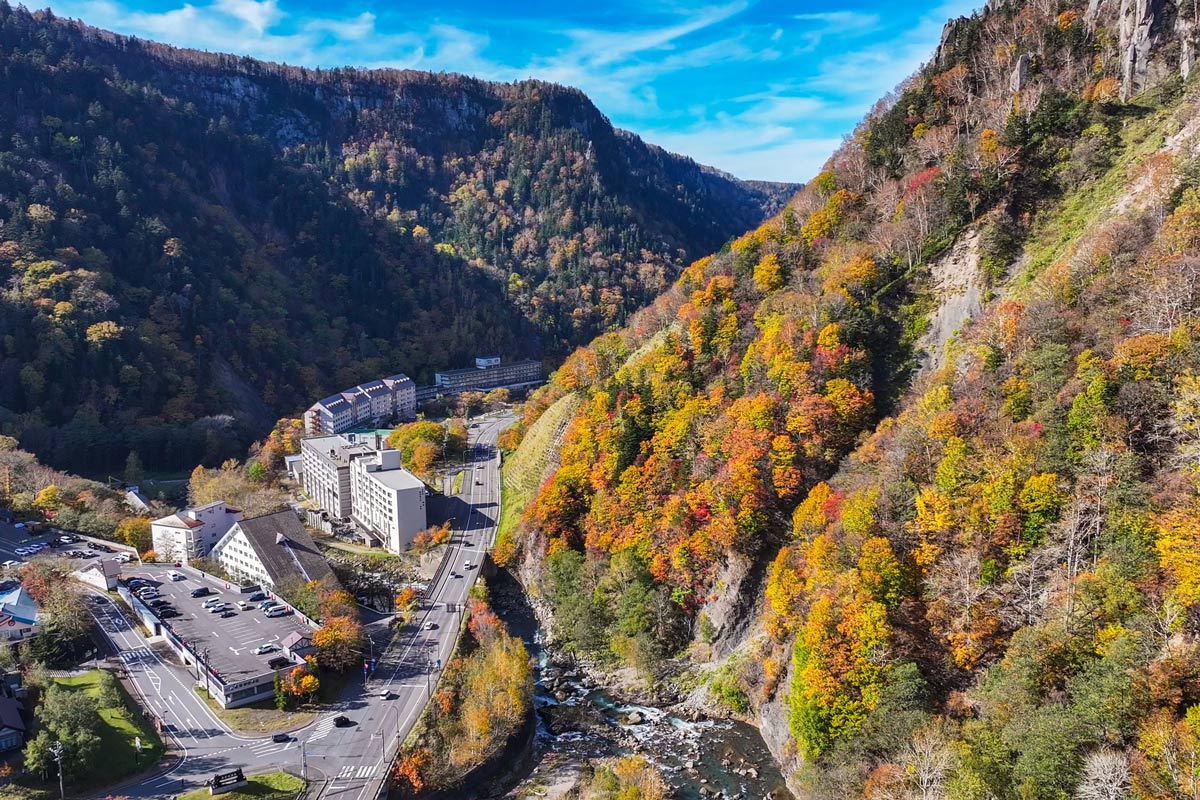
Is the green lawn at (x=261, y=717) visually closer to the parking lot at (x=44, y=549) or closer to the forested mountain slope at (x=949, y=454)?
the forested mountain slope at (x=949, y=454)

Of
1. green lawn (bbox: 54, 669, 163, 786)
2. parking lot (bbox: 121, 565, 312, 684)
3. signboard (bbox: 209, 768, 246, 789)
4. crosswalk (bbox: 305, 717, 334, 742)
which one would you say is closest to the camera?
signboard (bbox: 209, 768, 246, 789)

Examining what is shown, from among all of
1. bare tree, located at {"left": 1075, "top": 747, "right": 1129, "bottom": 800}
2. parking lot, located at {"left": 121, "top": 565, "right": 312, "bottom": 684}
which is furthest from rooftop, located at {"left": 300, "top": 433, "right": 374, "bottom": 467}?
bare tree, located at {"left": 1075, "top": 747, "right": 1129, "bottom": 800}

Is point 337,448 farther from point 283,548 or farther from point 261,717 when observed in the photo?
point 261,717

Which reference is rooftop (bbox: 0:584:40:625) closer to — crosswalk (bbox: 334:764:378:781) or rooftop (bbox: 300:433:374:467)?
crosswalk (bbox: 334:764:378:781)

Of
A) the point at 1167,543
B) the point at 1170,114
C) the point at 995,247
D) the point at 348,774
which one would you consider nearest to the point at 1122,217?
the point at 995,247

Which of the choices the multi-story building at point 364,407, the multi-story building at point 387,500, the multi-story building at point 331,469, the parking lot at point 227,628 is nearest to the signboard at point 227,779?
the parking lot at point 227,628
